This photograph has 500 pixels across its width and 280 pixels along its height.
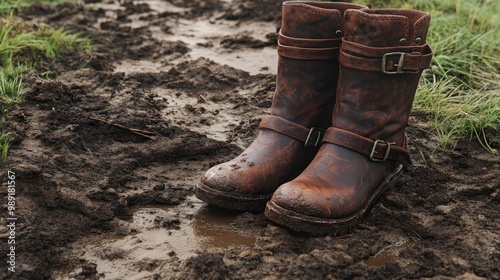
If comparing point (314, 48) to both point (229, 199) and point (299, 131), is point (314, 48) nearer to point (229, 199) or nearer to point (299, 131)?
point (299, 131)

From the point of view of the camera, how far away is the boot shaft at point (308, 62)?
8.06 feet

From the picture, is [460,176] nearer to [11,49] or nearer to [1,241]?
[1,241]

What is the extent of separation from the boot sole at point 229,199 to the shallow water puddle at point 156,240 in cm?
5

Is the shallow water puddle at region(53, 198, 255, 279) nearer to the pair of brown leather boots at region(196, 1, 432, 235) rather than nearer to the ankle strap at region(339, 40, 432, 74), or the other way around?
the pair of brown leather boots at region(196, 1, 432, 235)

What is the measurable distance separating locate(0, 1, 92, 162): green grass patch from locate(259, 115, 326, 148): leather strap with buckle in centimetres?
139

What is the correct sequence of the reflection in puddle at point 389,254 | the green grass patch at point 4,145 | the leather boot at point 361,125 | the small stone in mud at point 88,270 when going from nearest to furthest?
the small stone in mud at point 88,270 < the reflection in puddle at point 389,254 < the leather boot at point 361,125 < the green grass patch at point 4,145

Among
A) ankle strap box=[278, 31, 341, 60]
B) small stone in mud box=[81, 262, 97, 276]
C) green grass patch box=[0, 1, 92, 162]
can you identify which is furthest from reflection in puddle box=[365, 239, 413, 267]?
green grass patch box=[0, 1, 92, 162]

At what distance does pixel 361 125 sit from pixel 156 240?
0.90 m

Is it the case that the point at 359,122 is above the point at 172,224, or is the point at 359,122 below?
above

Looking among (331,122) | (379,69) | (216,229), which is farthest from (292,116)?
(216,229)

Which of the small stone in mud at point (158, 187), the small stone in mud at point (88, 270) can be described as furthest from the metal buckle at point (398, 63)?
the small stone in mud at point (88, 270)

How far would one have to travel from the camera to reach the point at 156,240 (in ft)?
7.38

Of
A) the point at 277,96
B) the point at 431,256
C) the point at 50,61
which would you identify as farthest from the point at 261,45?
the point at 431,256

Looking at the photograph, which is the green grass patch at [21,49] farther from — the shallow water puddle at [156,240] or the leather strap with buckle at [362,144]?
the leather strap with buckle at [362,144]
